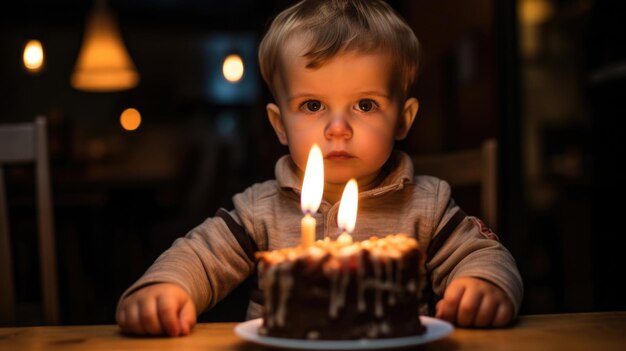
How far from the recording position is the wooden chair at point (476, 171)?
179 cm

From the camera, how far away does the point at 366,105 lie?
1141mm

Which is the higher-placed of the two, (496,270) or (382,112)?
(382,112)

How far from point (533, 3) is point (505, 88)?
2729 mm

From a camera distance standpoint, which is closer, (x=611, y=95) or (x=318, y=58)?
(x=318, y=58)

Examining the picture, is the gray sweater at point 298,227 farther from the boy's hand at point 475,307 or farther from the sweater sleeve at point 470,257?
the boy's hand at point 475,307

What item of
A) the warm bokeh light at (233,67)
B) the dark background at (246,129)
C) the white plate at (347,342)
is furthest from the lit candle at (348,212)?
the warm bokeh light at (233,67)

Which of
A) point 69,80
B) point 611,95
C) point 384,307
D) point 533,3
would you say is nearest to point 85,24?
point 69,80

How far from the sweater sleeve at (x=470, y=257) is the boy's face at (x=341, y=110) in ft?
0.42

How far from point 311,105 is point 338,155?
0.08m

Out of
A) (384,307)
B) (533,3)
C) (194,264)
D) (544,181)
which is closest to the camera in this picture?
(384,307)

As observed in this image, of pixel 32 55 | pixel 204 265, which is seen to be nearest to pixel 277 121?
pixel 204 265

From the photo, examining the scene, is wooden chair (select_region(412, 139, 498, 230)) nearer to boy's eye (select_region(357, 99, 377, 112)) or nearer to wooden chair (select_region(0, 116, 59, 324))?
boy's eye (select_region(357, 99, 377, 112))

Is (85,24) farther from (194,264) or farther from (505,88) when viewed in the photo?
(194,264)

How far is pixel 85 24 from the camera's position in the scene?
6.22 m
